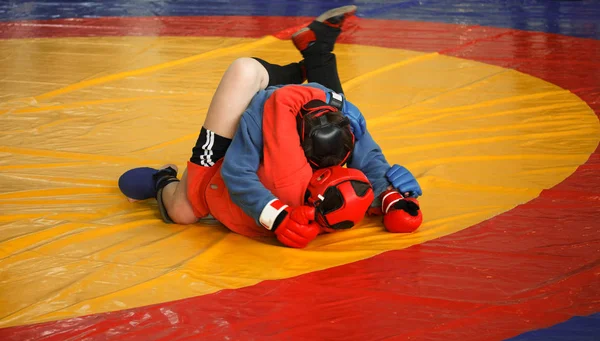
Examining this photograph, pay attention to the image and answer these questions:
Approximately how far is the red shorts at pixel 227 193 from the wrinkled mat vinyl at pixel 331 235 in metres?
0.06

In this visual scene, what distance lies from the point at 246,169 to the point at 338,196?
0.32 metres

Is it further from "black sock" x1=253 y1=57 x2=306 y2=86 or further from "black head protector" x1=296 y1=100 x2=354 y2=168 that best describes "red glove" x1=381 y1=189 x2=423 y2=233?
"black sock" x1=253 y1=57 x2=306 y2=86

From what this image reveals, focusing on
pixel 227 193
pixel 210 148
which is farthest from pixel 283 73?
pixel 227 193

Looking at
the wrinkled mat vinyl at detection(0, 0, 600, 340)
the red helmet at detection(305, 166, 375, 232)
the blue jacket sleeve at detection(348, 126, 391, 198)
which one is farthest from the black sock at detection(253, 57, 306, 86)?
the wrinkled mat vinyl at detection(0, 0, 600, 340)

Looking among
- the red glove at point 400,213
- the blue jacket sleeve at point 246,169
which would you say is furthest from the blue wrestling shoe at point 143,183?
the red glove at point 400,213

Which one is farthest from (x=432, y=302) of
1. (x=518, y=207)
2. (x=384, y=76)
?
(x=384, y=76)

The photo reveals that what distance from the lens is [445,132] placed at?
3789 mm

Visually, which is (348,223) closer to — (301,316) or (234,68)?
(301,316)

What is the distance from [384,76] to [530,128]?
1162mm

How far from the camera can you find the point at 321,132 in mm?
2492

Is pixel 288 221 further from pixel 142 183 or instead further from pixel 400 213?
pixel 142 183

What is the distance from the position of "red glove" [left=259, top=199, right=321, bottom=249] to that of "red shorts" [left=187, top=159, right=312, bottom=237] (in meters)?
0.09

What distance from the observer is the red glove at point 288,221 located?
2533 millimetres

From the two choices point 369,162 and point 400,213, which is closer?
point 400,213
